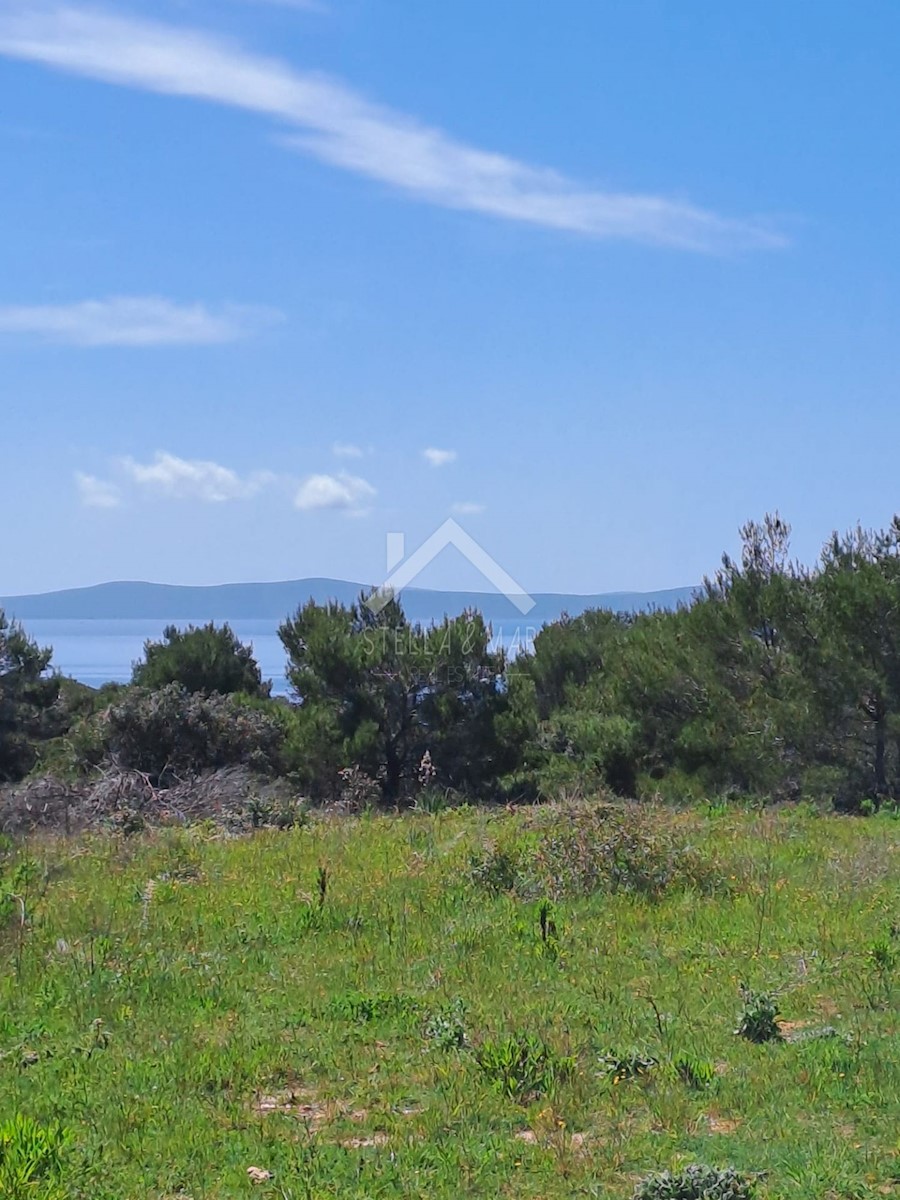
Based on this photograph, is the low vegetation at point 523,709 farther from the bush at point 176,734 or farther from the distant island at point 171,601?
the distant island at point 171,601

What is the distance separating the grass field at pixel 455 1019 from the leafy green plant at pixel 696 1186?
7.2 inches

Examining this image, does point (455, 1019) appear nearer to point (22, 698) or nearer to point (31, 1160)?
point (31, 1160)

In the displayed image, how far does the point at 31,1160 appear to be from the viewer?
13.8 feet

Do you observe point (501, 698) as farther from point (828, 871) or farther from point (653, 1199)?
point (653, 1199)

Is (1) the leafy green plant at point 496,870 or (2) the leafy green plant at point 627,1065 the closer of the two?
(2) the leafy green plant at point 627,1065

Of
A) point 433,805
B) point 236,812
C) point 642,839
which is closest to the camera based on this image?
point 642,839

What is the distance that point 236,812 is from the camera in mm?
13852

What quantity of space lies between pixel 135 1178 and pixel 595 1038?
2347 millimetres

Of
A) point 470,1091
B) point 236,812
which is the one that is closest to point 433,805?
point 236,812

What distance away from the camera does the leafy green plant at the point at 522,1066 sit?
4969mm

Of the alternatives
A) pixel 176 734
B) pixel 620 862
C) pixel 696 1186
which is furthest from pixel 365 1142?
pixel 176 734

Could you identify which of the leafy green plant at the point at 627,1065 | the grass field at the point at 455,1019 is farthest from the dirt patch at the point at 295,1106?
the leafy green plant at the point at 627,1065

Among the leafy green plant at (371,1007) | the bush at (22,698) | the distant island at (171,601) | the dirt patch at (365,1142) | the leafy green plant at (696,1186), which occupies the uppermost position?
the distant island at (171,601)

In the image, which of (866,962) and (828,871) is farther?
(828,871)
